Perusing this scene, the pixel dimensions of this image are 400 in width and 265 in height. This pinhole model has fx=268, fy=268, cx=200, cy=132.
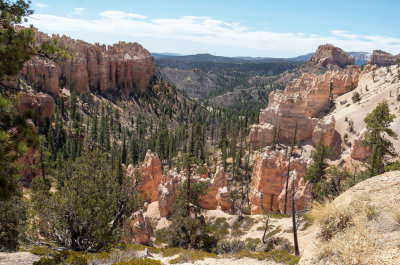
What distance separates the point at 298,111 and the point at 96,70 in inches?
3558

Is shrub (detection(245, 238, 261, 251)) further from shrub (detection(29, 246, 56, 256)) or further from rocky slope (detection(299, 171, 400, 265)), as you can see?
shrub (detection(29, 246, 56, 256))

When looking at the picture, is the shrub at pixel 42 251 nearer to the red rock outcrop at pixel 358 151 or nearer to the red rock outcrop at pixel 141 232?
the red rock outcrop at pixel 141 232

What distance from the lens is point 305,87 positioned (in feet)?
246

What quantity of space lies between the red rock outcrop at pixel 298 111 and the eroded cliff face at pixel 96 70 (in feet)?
243

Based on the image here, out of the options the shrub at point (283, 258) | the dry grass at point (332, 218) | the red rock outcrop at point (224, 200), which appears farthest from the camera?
the red rock outcrop at point (224, 200)

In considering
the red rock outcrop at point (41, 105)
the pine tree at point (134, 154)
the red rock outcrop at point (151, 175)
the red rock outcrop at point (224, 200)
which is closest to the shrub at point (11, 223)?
the red rock outcrop at point (224, 200)

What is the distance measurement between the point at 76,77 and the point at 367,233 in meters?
114

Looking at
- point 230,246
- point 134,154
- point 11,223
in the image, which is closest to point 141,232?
point 230,246

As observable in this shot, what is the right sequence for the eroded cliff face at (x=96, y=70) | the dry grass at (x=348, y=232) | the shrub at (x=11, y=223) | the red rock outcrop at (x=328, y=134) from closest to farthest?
the dry grass at (x=348, y=232)
the shrub at (x=11, y=223)
the red rock outcrop at (x=328, y=134)
the eroded cliff face at (x=96, y=70)

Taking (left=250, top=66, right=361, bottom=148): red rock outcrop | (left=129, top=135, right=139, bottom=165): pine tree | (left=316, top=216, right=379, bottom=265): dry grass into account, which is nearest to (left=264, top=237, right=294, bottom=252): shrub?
(left=316, top=216, right=379, bottom=265): dry grass

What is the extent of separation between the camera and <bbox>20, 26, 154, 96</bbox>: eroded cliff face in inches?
3661

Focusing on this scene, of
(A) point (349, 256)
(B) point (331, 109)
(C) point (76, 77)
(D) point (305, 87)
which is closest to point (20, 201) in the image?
(A) point (349, 256)

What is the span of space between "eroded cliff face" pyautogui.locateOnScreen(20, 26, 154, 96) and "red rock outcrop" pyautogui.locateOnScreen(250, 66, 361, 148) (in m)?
74.1

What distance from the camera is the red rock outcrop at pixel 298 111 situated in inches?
2148
